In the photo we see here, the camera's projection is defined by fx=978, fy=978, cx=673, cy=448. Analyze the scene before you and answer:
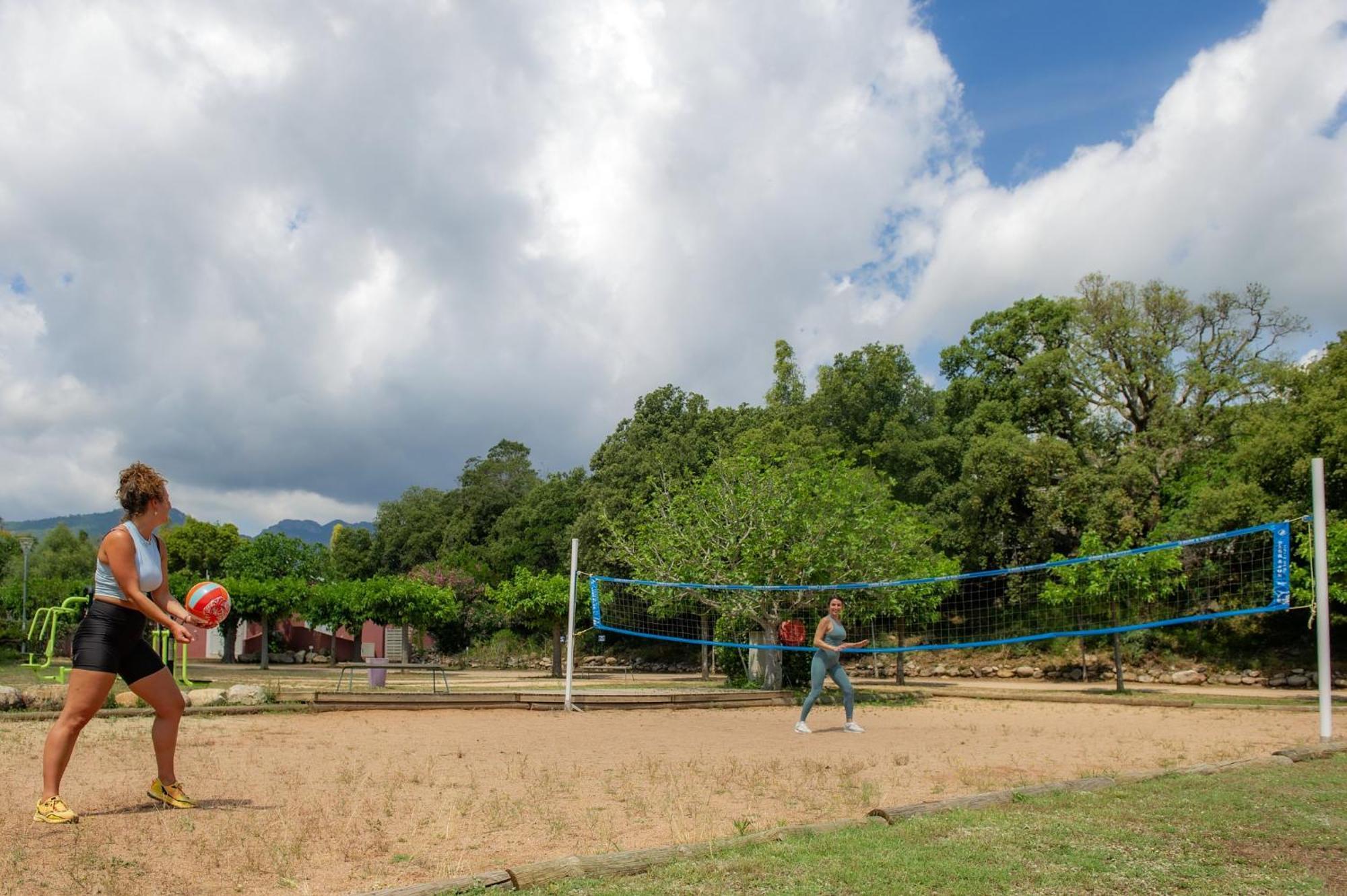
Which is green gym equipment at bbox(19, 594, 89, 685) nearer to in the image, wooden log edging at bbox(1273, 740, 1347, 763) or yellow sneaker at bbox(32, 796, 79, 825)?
yellow sneaker at bbox(32, 796, 79, 825)

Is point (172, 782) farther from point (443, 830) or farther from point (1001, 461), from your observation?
point (1001, 461)

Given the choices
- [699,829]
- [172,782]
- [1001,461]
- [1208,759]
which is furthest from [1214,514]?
[172,782]

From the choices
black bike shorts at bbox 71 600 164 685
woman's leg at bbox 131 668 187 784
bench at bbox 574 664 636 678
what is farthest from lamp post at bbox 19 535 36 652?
black bike shorts at bbox 71 600 164 685

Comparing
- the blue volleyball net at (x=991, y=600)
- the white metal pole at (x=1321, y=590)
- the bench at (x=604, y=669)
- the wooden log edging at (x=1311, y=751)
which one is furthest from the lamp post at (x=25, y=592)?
the white metal pole at (x=1321, y=590)

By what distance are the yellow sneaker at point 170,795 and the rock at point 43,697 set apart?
750 centimetres

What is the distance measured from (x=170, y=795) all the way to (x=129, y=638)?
102cm

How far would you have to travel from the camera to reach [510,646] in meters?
42.3

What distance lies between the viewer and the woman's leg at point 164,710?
5.70 metres

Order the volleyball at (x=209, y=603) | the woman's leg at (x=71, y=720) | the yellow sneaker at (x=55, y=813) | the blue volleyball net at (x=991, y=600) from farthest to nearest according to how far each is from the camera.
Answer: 1. the blue volleyball net at (x=991, y=600)
2. the volleyball at (x=209, y=603)
3. the woman's leg at (x=71, y=720)
4. the yellow sneaker at (x=55, y=813)

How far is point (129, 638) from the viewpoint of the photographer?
18.6ft

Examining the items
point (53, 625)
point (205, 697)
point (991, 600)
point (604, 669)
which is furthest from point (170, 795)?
point (604, 669)

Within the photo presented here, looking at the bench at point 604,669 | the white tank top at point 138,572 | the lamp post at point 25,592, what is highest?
the white tank top at point 138,572

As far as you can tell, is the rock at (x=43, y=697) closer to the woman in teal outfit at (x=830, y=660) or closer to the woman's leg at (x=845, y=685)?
the woman in teal outfit at (x=830, y=660)

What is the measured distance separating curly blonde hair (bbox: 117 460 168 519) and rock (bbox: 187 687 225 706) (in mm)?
8209
